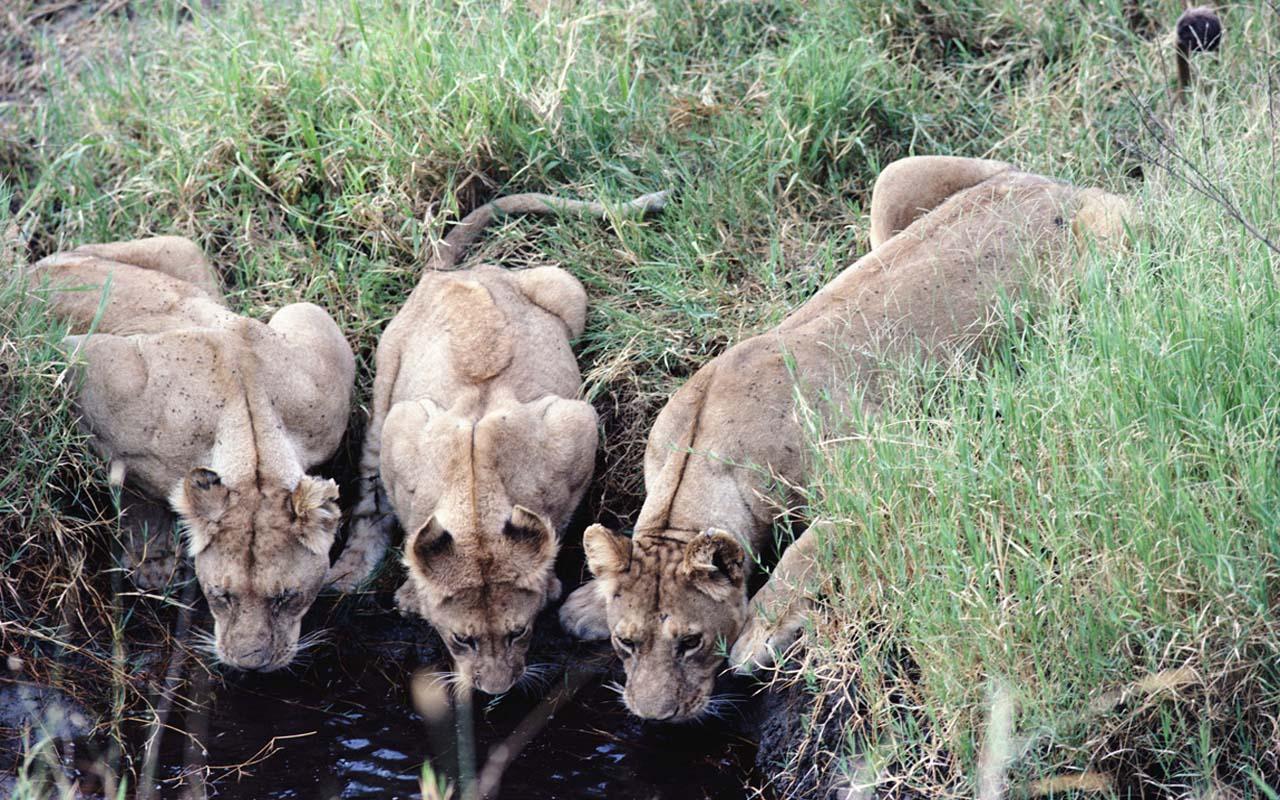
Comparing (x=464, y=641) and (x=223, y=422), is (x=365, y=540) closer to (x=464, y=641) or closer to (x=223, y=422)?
(x=223, y=422)

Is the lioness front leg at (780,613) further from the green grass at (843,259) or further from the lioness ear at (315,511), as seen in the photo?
the lioness ear at (315,511)

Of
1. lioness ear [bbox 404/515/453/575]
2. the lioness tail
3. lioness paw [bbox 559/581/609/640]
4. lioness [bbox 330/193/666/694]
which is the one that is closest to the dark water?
lioness paw [bbox 559/581/609/640]

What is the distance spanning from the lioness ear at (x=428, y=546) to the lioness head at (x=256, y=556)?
0.43 metres

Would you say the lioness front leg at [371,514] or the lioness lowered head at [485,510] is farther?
the lioness front leg at [371,514]

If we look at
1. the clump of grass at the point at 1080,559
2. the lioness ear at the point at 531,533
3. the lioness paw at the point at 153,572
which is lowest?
the lioness paw at the point at 153,572

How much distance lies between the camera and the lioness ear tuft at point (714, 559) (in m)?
4.94

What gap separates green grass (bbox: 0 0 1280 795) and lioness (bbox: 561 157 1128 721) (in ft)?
0.81

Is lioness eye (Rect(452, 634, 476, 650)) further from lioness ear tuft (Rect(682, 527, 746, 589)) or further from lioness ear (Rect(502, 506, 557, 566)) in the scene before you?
lioness ear tuft (Rect(682, 527, 746, 589))

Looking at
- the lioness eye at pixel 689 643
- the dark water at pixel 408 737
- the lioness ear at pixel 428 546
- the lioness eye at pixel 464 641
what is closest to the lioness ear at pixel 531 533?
the lioness ear at pixel 428 546

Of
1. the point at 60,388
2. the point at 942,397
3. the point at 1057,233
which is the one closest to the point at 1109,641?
the point at 942,397

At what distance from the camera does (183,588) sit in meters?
6.05

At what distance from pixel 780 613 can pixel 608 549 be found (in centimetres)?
58

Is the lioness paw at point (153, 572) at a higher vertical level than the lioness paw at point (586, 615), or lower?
higher

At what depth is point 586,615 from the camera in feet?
18.5
